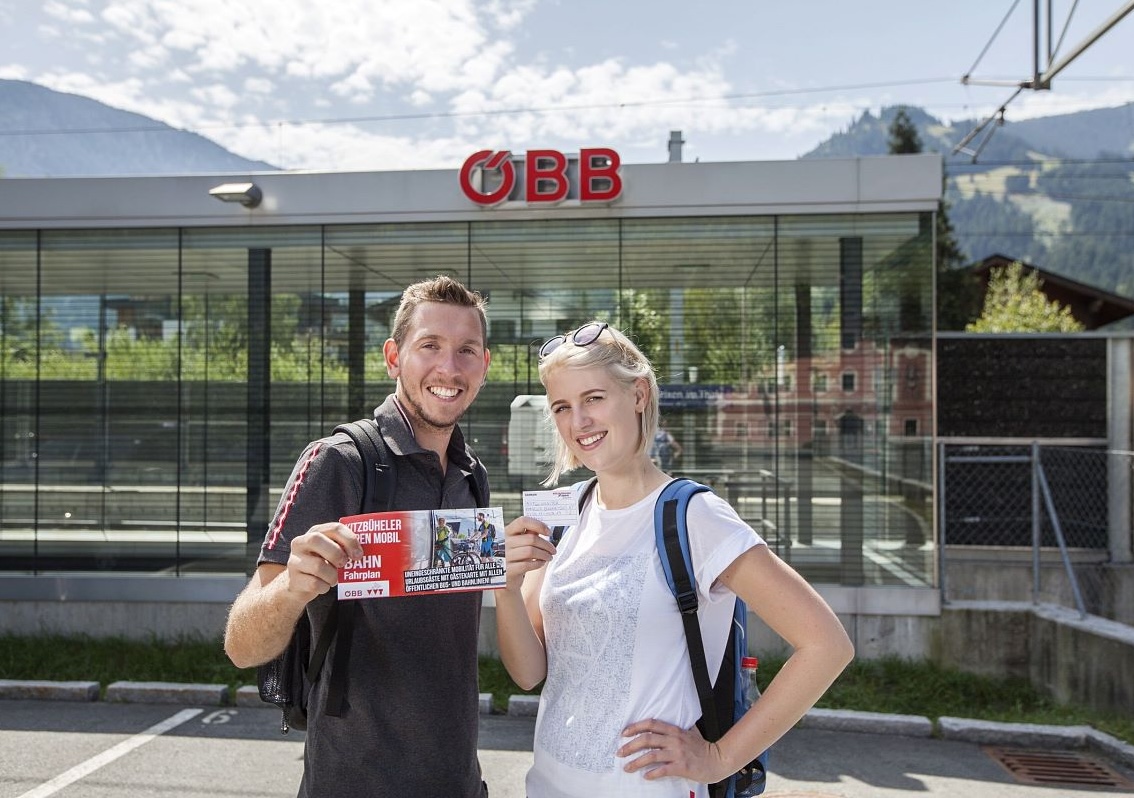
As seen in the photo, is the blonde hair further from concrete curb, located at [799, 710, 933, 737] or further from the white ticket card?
concrete curb, located at [799, 710, 933, 737]

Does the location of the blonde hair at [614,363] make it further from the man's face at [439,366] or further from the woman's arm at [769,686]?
the woman's arm at [769,686]

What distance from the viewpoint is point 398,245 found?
31.0 feet

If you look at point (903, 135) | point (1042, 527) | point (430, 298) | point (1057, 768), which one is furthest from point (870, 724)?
point (903, 135)

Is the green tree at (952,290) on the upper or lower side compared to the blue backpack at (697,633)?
upper

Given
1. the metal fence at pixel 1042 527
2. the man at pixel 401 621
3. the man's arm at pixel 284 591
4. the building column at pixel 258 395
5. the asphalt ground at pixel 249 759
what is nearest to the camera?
the man's arm at pixel 284 591

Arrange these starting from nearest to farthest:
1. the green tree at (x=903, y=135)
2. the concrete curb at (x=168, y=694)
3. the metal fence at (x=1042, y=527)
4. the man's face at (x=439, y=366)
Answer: the man's face at (x=439, y=366) → the concrete curb at (x=168, y=694) → the metal fence at (x=1042, y=527) → the green tree at (x=903, y=135)

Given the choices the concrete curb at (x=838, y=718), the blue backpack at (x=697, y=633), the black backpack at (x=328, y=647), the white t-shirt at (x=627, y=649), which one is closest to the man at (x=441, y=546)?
the black backpack at (x=328, y=647)

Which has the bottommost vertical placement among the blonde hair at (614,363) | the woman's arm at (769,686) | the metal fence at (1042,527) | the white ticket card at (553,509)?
the metal fence at (1042,527)

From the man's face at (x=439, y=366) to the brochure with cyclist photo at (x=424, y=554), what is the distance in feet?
1.35

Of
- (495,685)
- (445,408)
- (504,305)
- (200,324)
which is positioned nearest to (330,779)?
(445,408)

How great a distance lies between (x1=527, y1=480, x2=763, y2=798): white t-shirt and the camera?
2189 mm

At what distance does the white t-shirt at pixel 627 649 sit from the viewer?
2189 millimetres

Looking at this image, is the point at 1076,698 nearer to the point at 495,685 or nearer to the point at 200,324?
the point at 495,685

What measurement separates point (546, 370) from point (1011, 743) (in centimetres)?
621
